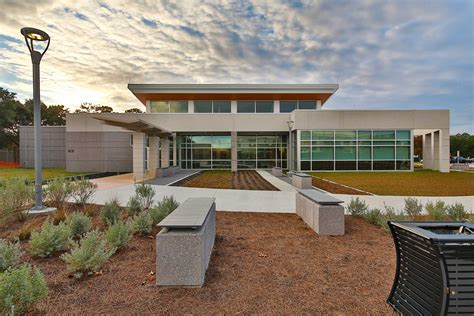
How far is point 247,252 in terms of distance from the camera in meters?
5.21

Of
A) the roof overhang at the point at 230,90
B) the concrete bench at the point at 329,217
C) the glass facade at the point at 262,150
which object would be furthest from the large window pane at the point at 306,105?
the concrete bench at the point at 329,217

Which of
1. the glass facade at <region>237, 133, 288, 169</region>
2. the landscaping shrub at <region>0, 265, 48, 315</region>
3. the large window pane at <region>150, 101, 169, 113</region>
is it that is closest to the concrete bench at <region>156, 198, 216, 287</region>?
the landscaping shrub at <region>0, 265, 48, 315</region>

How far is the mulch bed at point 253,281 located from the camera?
3.23 meters

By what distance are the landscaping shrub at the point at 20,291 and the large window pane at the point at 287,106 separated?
107 ft

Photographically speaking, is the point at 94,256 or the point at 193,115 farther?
the point at 193,115

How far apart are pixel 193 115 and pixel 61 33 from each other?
17494 millimetres

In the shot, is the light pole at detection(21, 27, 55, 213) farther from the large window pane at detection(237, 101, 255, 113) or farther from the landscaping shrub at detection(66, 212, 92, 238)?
the large window pane at detection(237, 101, 255, 113)

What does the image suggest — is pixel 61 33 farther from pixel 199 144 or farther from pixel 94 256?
pixel 199 144

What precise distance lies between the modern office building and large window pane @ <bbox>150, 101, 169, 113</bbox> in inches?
5.3

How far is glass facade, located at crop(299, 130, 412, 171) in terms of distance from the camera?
2825 cm

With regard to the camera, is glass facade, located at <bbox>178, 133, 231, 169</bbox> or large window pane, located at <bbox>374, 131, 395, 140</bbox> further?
glass facade, located at <bbox>178, 133, 231, 169</bbox>

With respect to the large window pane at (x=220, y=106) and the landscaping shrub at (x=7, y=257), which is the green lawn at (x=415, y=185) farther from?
the large window pane at (x=220, y=106)

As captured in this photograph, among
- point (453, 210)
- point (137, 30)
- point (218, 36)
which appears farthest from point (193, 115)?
point (453, 210)

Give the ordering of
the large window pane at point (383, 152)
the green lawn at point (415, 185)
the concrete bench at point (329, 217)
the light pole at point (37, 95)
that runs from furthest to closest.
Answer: the large window pane at point (383, 152)
the green lawn at point (415, 185)
the light pole at point (37, 95)
the concrete bench at point (329, 217)
